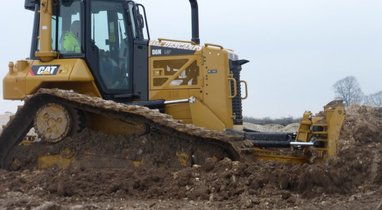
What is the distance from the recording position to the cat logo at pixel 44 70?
32.5 feet

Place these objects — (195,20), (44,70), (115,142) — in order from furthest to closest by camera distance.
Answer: (195,20) < (44,70) < (115,142)

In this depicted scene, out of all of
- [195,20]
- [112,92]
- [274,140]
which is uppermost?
[195,20]

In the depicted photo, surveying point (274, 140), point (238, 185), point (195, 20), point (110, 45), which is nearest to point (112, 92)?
point (110, 45)

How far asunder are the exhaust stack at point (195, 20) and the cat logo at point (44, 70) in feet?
7.80

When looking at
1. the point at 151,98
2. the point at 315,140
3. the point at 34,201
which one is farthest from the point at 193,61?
the point at 34,201

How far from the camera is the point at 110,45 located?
10109 mm

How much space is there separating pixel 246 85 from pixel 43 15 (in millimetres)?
3465

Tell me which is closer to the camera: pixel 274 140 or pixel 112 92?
pixel 274 140

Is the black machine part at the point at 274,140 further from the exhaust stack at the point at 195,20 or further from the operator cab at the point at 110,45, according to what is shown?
the exhaust stack at the point at 195,20

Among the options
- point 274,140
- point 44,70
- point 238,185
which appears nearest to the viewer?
point 238,185

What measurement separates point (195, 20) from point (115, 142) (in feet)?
8.74

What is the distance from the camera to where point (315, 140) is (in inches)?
323

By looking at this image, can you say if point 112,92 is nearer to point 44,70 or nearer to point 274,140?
point 44,70

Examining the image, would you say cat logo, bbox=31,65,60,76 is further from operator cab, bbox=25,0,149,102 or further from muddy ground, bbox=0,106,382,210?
muddy ground, bbox=0,106,382,210
